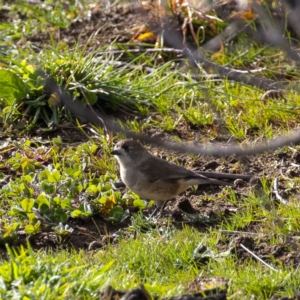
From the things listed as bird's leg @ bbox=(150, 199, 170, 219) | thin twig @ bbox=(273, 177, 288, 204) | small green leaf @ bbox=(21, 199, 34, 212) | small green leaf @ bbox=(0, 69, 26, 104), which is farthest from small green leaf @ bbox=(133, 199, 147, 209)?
small green leaf @ bbox=(0, 69, 26, 104)

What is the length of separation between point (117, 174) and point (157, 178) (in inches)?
27.5

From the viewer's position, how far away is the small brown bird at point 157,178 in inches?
257

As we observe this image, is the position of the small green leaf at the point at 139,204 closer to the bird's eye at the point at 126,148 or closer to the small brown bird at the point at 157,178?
the small brown bird at the point at 157,178

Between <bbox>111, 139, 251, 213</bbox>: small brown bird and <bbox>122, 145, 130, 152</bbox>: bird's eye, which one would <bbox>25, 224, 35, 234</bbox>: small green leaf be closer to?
<bbox>111, 139, 251, 213</bbox>: small brown bird

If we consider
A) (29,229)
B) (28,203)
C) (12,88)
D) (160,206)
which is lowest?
(160,206)

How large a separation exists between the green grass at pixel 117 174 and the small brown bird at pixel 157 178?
0.15 m

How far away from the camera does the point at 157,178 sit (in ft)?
21.7

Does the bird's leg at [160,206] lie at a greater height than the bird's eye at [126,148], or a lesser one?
lesser

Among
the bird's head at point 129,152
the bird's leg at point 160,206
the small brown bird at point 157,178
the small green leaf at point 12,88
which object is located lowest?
the bird's leg at point 160,206

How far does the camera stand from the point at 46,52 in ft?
27.4

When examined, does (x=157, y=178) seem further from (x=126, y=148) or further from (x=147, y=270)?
(x=147, y=270)

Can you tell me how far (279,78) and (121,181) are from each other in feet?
8.36

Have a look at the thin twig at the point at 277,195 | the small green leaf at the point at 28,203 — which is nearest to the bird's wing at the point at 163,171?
the thin twig at the point at 277,195

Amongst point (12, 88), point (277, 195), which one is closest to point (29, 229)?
point (277, 195)
